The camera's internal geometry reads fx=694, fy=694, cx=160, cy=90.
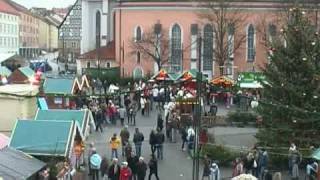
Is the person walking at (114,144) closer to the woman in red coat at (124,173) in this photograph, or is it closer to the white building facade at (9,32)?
the woman in red coat at (124,173)

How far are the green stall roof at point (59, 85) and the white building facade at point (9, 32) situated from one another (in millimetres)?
69389

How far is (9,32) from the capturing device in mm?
110625

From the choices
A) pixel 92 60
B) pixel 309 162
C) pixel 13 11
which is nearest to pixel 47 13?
pixel 13 11

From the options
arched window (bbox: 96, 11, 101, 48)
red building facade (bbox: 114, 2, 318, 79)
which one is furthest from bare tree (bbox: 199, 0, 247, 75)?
arched window (bbox: 96, 11, 101, 48)

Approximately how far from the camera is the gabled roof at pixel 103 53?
214 ft

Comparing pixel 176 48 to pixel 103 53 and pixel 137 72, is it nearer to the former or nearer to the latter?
pixel 137 72

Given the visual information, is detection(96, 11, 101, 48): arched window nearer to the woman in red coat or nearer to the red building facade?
the red building facade

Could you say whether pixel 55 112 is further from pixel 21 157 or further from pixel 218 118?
pixel 218 118

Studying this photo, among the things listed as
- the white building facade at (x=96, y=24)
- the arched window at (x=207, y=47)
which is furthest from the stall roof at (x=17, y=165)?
the white building facade at (x=96, y=24)

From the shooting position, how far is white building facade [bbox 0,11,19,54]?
104688mm

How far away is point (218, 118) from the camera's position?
32156 mm

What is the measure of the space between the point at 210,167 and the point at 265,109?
15.5ft

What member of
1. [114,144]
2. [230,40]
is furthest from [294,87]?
[230,40]

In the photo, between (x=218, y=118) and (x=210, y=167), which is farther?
(x=218, y=118)
